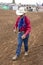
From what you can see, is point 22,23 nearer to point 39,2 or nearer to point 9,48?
point 9,48

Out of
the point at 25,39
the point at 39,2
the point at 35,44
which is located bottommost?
the point at 39,2

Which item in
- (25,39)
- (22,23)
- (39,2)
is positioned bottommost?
(39,2)

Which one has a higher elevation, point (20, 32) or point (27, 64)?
point (20, 32)

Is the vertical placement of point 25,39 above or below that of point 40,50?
above

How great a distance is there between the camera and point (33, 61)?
9031 mm

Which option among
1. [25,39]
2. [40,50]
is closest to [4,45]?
[40,50]

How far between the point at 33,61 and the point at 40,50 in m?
1.69

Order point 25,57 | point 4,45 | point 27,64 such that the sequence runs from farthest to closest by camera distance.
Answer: point 4,45
point 25,57
point 27,64

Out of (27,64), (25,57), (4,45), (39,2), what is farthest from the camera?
(39,2)

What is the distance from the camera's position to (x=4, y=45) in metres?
12.0

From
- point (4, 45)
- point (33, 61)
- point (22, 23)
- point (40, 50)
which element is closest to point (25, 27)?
point (22, 23)

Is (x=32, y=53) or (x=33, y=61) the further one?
(x=32, y=53)

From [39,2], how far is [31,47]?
4604cm

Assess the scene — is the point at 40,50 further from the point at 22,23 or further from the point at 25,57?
the point at 22,23
